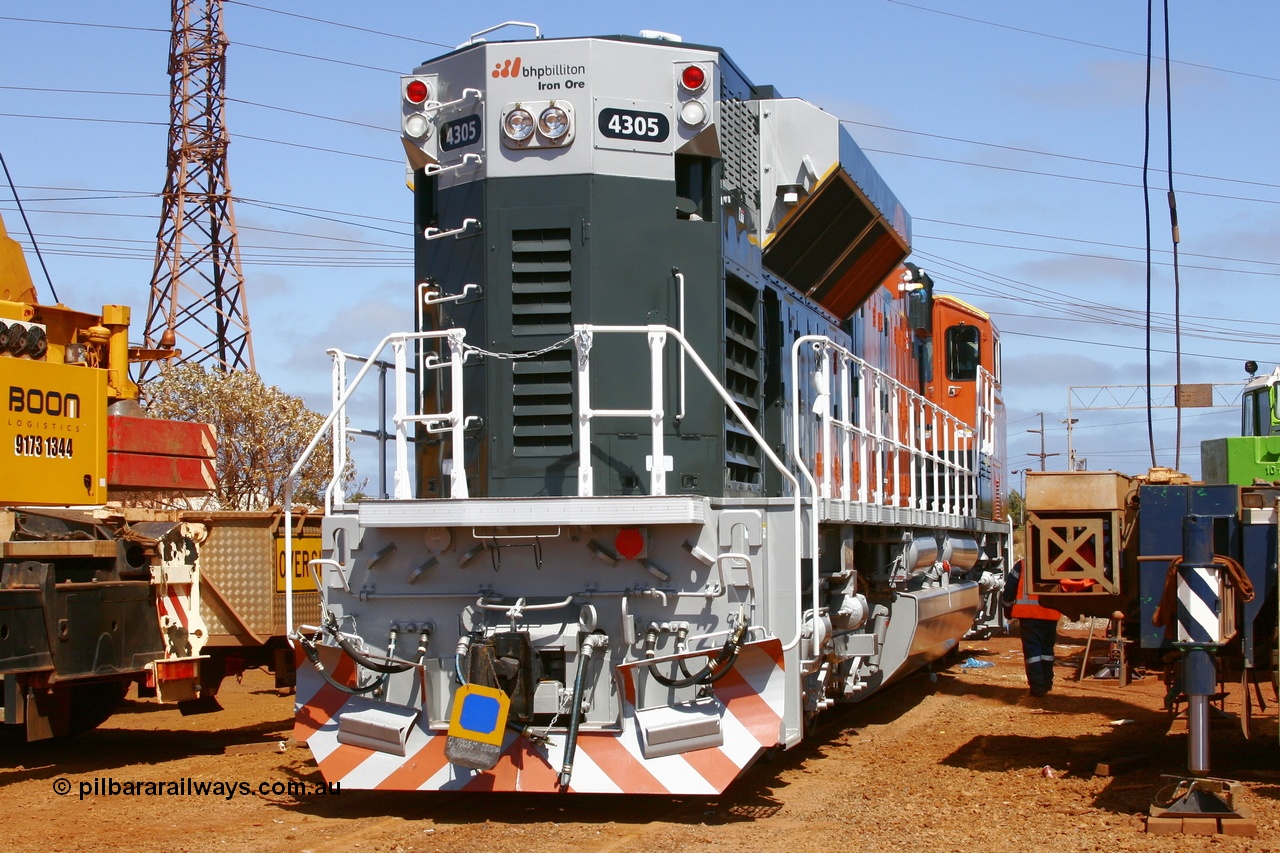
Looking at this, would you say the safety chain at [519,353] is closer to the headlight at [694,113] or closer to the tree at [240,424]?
the headlight at [694,113]

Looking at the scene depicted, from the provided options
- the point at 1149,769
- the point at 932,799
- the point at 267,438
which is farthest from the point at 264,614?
the point at 267,438

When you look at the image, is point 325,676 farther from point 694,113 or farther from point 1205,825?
point 1205,825

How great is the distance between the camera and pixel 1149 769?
791 centimetres

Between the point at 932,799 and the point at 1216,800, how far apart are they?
58.6 inches

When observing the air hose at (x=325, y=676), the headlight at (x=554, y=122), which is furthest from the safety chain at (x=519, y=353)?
the air hose at (x=325, y=676)

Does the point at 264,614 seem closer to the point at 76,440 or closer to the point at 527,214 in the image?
the point at 76,440

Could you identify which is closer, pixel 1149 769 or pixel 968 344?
pixel 1149 769

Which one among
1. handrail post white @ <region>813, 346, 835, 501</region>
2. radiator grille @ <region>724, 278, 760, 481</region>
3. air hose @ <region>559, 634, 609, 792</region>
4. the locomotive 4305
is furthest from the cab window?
air hose @ <region>559, 634, 609, 792</region>

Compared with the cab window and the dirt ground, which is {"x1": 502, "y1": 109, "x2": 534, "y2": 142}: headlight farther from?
the cab window

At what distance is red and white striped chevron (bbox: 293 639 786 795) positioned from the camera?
6.48 metres

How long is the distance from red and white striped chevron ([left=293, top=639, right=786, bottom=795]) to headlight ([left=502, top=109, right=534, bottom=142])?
9.84 feet

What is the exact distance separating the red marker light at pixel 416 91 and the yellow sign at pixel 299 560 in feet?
12.3

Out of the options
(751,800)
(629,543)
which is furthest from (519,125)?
(751,800)

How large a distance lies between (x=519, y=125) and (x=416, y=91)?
2.57ft
